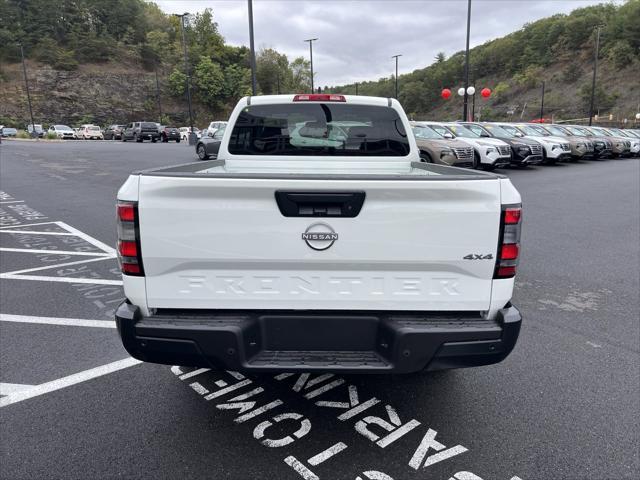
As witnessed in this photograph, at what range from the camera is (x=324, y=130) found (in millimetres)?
4070

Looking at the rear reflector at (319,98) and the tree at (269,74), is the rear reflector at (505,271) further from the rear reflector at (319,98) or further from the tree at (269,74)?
the tree at (269,74)

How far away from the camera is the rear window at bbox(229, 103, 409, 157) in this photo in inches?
159

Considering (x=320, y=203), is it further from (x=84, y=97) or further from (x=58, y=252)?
(x=84, y=97)

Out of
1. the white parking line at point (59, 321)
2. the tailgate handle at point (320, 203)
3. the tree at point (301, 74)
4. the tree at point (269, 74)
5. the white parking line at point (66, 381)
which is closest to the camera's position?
the tailgate handle at point (320, 203)

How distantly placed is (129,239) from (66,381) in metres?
1.65

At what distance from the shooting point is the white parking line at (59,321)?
425 cm

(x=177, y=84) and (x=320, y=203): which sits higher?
(x=177, y=84)

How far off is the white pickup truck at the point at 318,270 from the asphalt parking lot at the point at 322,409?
0.58 metres

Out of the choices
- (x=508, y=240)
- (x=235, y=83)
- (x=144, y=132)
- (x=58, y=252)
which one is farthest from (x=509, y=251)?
(x=235, y=83)

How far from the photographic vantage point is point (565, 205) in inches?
414

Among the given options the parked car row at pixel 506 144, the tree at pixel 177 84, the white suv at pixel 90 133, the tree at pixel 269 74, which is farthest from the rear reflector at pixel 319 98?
the tree at pixel 269 74

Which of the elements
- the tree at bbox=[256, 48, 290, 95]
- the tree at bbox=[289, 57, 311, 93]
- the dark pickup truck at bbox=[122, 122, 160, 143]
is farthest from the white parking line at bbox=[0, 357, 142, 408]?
the tree at bbox=[289, 57, 311, 93]

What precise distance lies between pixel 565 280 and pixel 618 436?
308cm

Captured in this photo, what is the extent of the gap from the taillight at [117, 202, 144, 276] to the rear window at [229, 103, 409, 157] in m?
1.92
